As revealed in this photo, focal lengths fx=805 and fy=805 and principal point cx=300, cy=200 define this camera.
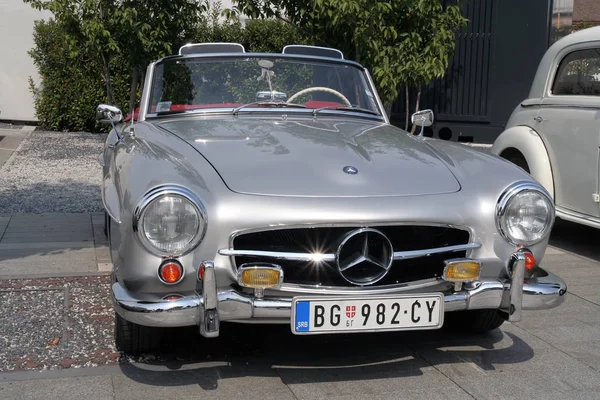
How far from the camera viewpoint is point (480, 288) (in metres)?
3.53

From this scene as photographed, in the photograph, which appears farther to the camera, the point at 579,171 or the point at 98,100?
the point at 98,100

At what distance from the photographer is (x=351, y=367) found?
3783mm

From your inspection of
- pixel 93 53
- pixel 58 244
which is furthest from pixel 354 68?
pixel 93 53

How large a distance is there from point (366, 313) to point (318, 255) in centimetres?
31

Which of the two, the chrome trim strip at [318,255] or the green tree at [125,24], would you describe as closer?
the chrome trim strip at [318,255]

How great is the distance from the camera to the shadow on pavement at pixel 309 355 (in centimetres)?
367

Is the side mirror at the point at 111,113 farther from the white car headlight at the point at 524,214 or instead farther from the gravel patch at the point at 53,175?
the gravel patch at the point at 53,175

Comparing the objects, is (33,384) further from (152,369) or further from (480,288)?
(480,288)

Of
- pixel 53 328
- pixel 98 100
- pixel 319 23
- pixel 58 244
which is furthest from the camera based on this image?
pixel 98 100

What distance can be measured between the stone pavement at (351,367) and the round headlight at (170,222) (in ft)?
2.21

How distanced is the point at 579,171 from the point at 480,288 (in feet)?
10.1

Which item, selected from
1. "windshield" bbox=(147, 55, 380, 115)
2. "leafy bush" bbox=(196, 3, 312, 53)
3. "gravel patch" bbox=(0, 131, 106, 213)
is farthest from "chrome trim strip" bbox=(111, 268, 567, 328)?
"leafy bush" bbox=(196, 3, 312, 53)

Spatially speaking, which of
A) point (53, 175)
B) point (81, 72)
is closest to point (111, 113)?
point (53, 175)

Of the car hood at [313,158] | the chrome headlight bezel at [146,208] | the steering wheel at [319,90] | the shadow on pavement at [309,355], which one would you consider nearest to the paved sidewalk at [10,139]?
the steering wheel at [319,90]
